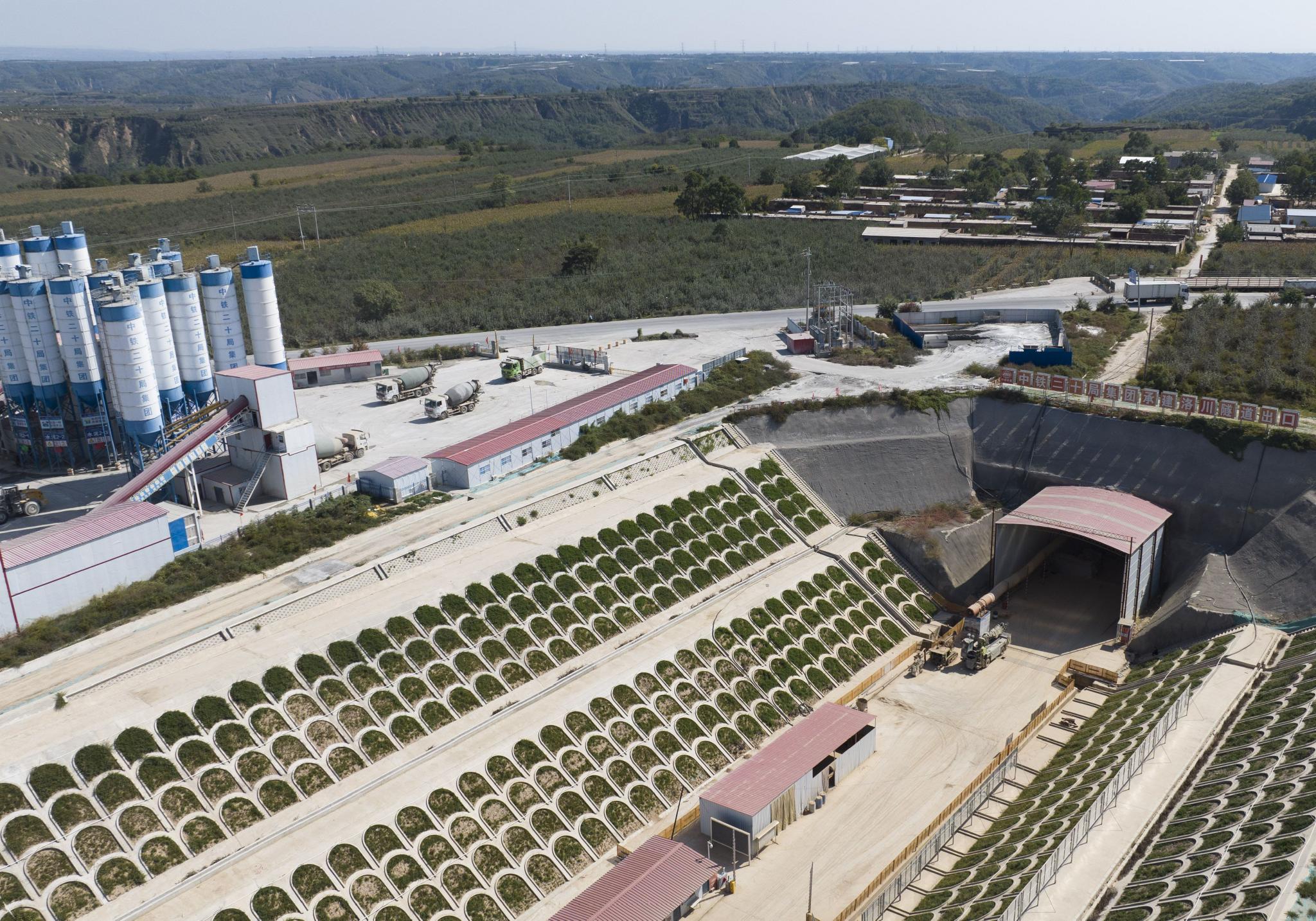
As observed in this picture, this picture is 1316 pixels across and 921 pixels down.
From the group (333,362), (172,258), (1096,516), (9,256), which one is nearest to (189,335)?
(172,258)

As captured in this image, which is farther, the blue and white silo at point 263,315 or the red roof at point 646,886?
the blue and white silo at point 263,315

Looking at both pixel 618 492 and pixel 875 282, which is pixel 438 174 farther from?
pixel 618 492

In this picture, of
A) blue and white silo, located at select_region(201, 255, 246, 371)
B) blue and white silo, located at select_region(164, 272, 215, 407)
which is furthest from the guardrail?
blue and white silo, located at select_region(164, 272, 215, 407)

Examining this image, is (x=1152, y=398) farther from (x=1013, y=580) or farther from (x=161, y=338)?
(x=161, y=338)

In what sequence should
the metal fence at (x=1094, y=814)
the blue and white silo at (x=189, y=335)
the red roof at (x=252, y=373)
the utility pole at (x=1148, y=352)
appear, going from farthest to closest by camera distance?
the utility pole at (x=1148, y=352) → the blue and white silo at (x=189, y=335) → the red roof at (x=252, y=373) → the metal fence at (x=1094, y=814)

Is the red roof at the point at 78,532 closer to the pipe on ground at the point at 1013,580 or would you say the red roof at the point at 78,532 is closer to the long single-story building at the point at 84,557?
the long single-story building at the point at 84,557

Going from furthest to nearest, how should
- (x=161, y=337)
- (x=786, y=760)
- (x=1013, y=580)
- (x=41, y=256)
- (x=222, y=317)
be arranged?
(x=1013, y=580)
(x=41, y=256)
(x=222, y=317)
(x=161, y=337)
(x=786, y=760)

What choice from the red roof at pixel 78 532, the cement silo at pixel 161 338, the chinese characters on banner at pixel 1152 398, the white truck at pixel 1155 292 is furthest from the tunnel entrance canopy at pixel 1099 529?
the cement silo at pixel 161 338

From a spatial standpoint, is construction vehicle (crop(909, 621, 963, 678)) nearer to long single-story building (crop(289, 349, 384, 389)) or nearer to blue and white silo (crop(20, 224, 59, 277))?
long single-story building (crop(289, 349, 384, 389))
